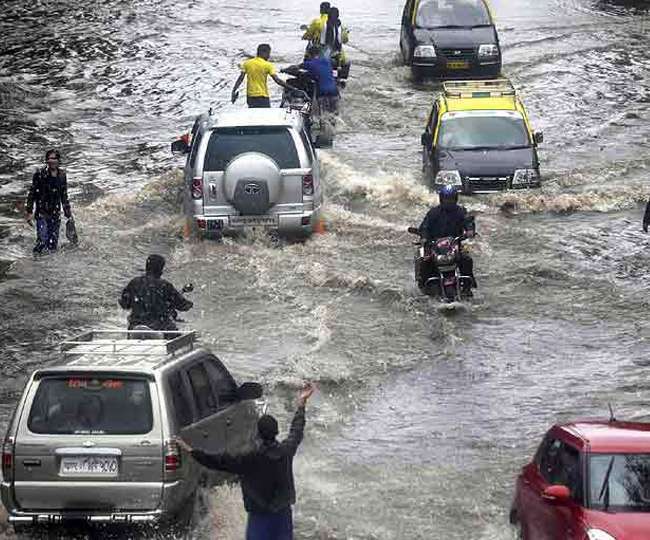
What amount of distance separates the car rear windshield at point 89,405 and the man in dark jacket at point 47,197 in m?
10.1

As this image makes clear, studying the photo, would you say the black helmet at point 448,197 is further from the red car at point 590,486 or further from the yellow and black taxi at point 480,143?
the red car at point 590,486

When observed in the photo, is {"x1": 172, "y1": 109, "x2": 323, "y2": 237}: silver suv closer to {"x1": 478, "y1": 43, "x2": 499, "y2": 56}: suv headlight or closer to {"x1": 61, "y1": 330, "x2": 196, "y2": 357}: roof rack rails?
{"x1": 61, "y1": 330, "x2": 196, "y2": 357}: roof rack rails

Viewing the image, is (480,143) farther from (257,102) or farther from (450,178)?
(257,102)

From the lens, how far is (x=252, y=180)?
19672 millimetres

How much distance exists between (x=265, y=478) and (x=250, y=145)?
10779mm

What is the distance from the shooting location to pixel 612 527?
9.19 m

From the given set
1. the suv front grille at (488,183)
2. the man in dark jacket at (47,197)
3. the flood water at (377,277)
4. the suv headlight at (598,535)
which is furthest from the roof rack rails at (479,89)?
the suv headlight at (598,535)

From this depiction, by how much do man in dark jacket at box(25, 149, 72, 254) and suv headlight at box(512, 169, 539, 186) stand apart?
6647mm

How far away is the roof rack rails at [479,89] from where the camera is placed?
81.7 feet

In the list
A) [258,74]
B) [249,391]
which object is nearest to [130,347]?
[249,391]

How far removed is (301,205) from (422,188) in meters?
4.55

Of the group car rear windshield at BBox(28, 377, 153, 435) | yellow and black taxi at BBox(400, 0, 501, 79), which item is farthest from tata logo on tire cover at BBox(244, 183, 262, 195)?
yellow and black taxi at BBox(400, 0, 501, 79)

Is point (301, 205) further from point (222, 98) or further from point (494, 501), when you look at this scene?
point (222, 98)

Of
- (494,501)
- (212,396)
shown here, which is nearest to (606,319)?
(494,501)
